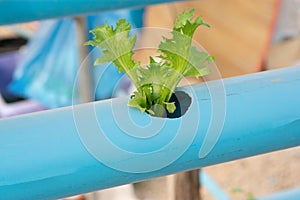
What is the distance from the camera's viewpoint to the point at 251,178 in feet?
4.72

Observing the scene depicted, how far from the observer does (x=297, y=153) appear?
1.53 m

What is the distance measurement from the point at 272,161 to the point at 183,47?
4.09ft

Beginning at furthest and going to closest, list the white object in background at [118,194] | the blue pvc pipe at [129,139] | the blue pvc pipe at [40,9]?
the white object in background at [118,194]
the blue pvc pipe at [40,9]
the blue pvc pipe at [129,139]

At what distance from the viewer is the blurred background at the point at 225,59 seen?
144 centimetres

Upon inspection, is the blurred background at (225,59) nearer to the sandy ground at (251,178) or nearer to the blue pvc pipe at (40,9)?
the sandy ground at (251,178)

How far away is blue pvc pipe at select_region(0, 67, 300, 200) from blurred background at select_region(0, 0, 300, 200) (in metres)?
1.04

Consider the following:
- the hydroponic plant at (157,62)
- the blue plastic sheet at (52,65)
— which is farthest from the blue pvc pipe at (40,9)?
the blue plastic sheet at (52,65)

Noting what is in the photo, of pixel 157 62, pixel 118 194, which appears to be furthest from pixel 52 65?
pixel 157 62

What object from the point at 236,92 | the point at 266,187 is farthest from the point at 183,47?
the point at 266,187

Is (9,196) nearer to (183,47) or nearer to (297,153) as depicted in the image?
(183,47)

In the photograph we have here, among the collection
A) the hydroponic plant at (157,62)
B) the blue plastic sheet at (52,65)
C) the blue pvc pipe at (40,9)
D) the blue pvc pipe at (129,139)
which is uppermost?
the blue plastic sheet at (52,65)

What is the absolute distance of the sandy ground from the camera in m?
1.38

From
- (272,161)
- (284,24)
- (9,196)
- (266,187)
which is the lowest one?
(9,196)

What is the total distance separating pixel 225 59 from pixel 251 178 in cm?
55
